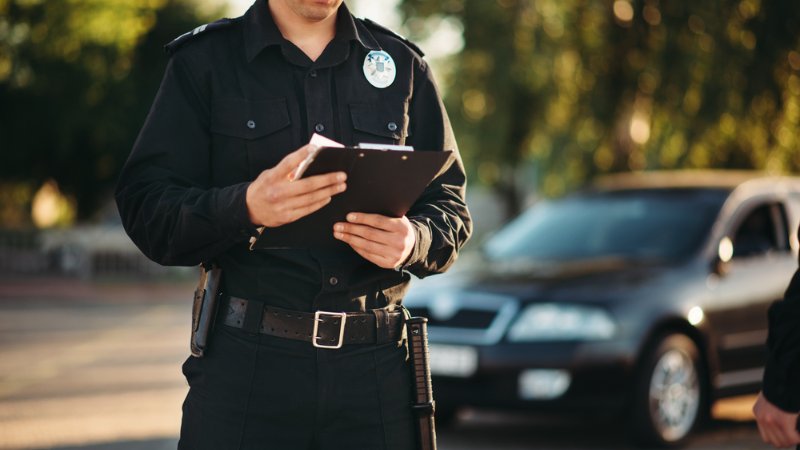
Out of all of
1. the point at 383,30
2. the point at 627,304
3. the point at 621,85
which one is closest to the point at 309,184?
the point at 383,30

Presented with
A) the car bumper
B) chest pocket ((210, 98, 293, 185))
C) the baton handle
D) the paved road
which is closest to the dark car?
the car bumper

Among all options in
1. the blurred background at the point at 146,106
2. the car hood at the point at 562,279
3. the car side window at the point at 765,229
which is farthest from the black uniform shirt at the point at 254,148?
the car side window at the point at 765,229

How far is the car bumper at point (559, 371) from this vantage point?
7.31 m

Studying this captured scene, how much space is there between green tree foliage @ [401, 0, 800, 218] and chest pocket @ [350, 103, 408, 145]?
982cm

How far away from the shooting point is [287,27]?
3033 millimetres

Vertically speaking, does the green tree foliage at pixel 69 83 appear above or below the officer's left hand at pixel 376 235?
above

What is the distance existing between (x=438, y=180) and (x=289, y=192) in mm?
653

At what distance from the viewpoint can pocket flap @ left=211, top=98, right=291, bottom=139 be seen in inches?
114

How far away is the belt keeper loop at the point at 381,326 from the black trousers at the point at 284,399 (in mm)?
41

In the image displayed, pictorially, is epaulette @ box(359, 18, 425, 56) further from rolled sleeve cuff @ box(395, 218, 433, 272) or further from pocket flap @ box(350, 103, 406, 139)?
rolled sleeve cuff @ box(395, 218, 433, 272)

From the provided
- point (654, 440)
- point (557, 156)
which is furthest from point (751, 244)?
point (557, 156)

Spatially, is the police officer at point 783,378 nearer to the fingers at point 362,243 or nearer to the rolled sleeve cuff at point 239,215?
the fingers at point 362,243

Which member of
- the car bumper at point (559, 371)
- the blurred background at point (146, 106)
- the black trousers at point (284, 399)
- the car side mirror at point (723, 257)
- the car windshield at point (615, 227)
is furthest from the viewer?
the blurred background at point (146, 106)

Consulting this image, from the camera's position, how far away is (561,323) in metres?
7.47
